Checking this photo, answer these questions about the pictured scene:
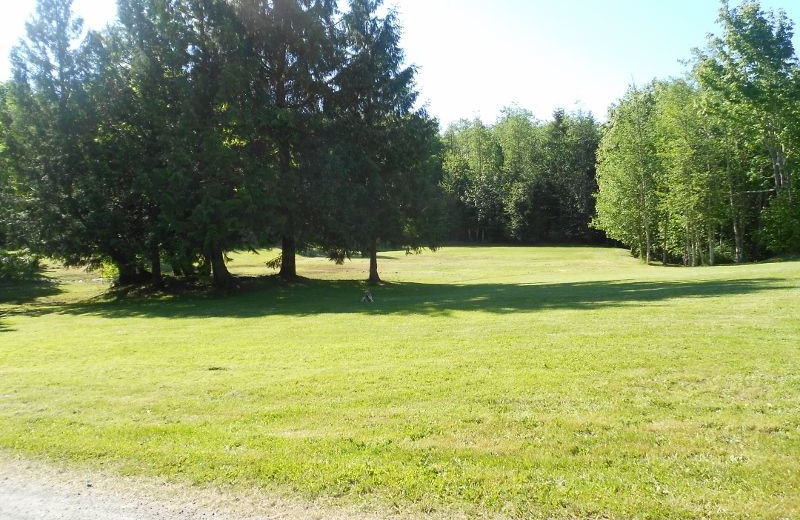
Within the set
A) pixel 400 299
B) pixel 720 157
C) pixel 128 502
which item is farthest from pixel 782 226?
pixel 128 502

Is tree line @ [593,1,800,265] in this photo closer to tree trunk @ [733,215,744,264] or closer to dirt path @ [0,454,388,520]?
tree trunk @ [733,215,744,264]

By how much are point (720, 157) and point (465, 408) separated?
4281cm

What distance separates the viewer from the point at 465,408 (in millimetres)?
7289

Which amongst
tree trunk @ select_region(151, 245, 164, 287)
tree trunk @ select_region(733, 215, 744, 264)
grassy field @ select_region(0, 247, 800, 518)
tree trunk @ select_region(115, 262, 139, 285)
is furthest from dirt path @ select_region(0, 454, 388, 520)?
tree trunk @ select_region(733, 215, 744, 264)

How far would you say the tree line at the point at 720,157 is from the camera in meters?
36.5

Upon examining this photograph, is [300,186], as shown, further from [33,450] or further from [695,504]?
[695,504]

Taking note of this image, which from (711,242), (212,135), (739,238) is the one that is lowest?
(711,242)

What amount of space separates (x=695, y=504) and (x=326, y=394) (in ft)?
17.0

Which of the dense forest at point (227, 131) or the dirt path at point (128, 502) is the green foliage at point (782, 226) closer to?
the dense forest at point (227, 131)

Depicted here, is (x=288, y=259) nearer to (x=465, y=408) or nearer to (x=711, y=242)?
(x=465, y=408)

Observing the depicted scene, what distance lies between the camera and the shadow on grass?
1794cm

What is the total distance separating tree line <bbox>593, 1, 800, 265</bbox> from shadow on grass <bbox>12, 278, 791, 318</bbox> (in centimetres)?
2090

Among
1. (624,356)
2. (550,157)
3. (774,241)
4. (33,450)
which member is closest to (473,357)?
(624,356)

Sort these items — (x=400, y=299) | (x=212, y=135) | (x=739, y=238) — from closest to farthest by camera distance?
(x=400, y=299)
(x=212, y=135)
(x=739, y=238)
